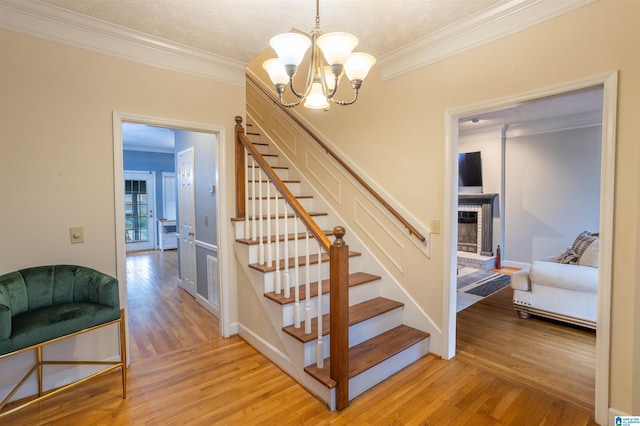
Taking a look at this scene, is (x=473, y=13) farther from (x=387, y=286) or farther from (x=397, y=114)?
(x=387, y=286)

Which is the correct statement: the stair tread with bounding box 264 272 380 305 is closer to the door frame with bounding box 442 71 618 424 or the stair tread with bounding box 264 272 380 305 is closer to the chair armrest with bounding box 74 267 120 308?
the chair armrest with bounding box 74 267 120 308

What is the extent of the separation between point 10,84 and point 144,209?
7.26 metres

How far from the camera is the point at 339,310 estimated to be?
2020 millimetres

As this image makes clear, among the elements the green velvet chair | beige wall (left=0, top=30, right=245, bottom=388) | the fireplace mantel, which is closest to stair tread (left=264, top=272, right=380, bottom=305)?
the green velvet chair

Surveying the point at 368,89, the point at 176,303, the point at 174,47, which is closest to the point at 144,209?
the point at 176,303

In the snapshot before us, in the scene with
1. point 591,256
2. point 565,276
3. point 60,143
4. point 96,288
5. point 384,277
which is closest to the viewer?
point 96,288

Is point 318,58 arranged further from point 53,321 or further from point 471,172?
point 471,172

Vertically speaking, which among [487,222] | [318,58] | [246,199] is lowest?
[487,222]

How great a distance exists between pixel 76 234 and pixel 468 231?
6.66m

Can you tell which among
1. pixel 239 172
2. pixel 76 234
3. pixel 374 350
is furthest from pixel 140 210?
pixel 374 350

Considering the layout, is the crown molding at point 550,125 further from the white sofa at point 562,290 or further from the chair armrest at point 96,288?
the chair armrest at point 96,288

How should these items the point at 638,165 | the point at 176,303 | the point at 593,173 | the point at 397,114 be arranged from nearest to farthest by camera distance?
the point at 638,165 → the point at 397,114 → the point at 176,303 → the point at 593,173

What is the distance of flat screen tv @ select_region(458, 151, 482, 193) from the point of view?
6454 mm

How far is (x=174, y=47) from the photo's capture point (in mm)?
2713
